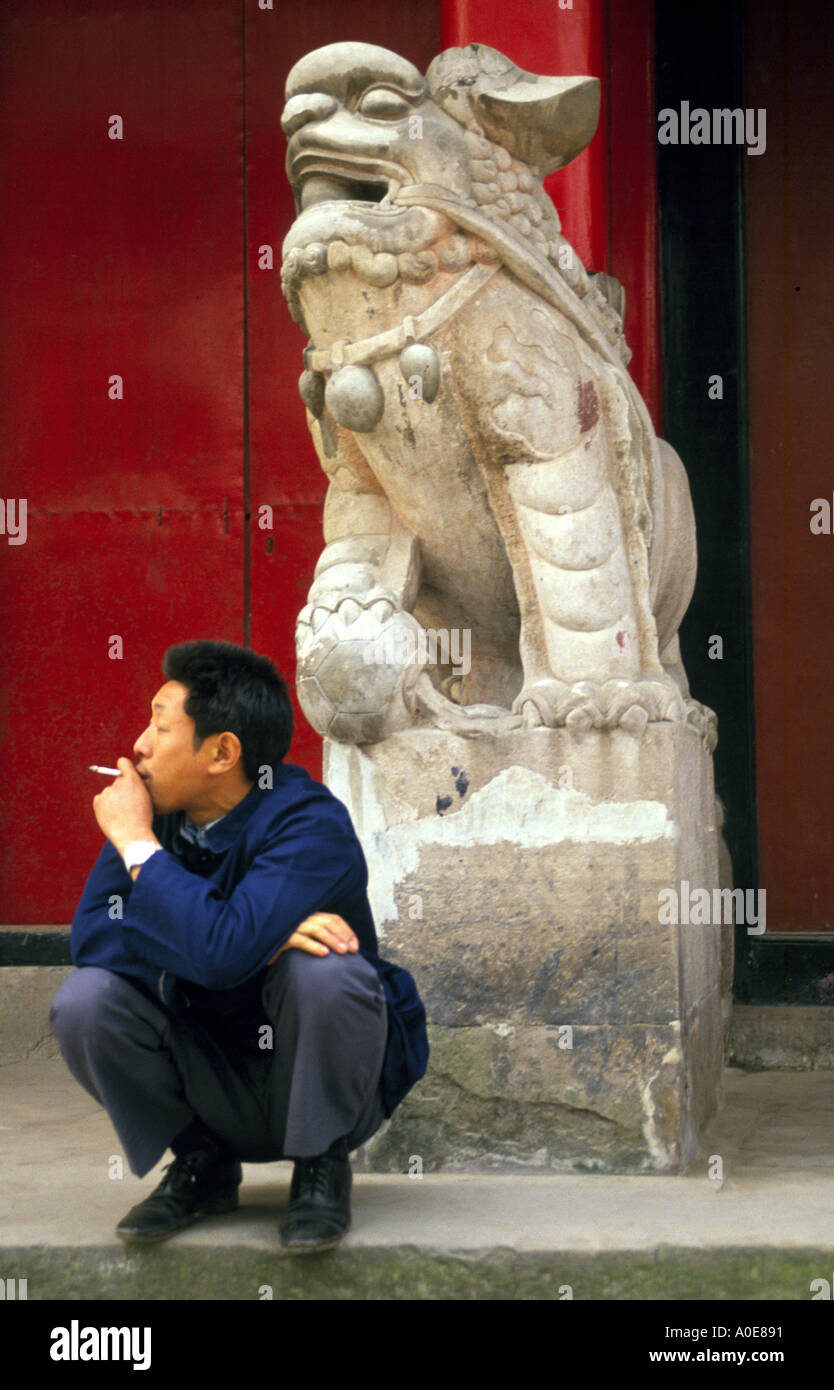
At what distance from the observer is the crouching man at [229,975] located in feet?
7.50

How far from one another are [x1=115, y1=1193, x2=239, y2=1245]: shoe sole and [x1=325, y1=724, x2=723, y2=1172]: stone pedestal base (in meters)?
0.46

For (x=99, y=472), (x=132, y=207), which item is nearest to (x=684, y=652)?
(x=99, y=472)

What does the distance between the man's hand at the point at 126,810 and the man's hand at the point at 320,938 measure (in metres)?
0.25

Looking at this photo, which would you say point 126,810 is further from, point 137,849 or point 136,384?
point 136,384

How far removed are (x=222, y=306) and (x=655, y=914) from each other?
266 centimetres

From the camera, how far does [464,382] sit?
300 cm

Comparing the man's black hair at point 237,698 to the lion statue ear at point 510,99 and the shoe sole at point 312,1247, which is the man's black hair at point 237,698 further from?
the lion statue ear at point 510,99

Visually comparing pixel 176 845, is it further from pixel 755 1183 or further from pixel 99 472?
pixel 99 472

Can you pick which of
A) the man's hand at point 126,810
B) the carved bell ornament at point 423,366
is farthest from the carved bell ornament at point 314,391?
the man's hand at point 126,810

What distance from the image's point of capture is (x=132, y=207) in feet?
16.1

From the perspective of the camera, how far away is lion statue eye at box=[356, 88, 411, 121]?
9.80ft

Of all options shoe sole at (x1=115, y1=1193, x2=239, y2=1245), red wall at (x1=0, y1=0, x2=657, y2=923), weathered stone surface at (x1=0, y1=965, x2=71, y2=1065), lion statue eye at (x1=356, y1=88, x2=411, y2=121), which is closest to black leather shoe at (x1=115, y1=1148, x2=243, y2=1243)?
shoe sole at (x1=115, y1=1193, x2=239, y2=1245)
